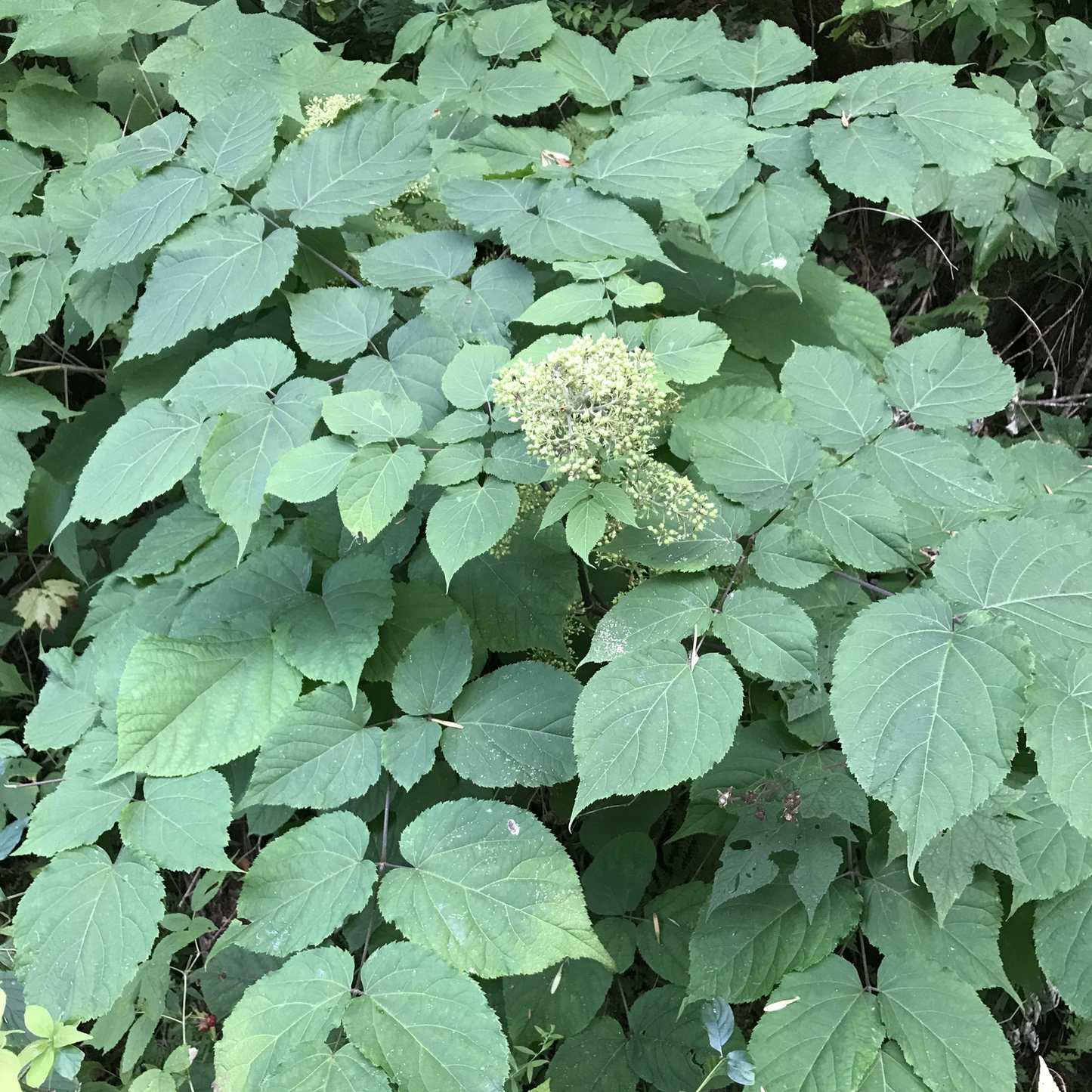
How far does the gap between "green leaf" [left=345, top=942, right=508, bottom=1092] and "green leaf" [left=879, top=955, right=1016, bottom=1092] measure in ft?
2.57

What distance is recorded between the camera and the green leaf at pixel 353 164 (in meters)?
2.08

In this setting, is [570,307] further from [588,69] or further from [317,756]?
[588,69]

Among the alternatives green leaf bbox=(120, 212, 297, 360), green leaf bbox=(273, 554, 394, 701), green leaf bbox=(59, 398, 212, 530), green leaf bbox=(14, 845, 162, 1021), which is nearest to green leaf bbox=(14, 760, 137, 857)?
green leaf bbox=(14, 845, 162, 1021)

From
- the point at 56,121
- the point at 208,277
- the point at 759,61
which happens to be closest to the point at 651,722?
the point at 208,277

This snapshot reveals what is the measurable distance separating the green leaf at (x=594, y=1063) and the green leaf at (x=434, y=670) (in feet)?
3.02

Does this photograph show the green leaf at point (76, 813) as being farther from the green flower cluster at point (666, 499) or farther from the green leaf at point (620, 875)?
the green flower cluster at point (666, 499)

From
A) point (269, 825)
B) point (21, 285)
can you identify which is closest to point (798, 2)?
point (21, 285)

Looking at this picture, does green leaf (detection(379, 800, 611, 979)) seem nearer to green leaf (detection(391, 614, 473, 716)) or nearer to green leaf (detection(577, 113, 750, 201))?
green leaf (detection(391, 614, 473, 716))

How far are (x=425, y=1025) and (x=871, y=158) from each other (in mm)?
2243

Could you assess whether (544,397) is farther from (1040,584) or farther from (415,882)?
(415,882)

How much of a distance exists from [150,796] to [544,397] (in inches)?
50.7

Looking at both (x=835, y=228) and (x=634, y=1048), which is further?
(x=835, y=228)

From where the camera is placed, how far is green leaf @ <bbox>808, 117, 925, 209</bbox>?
203 cm

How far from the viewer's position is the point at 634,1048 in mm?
2016
